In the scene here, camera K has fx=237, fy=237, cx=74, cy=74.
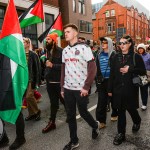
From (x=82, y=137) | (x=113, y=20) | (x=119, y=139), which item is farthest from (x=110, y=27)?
(x=119, y=139)

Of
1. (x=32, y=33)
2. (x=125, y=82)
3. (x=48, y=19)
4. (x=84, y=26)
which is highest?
(x=84, y=26)

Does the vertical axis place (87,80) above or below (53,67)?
below

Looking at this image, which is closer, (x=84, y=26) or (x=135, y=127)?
(x=135, y=127)

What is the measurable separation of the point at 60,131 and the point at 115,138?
1.19 meters

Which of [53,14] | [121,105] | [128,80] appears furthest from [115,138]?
[53,14]

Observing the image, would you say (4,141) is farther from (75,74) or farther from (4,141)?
(75,74)

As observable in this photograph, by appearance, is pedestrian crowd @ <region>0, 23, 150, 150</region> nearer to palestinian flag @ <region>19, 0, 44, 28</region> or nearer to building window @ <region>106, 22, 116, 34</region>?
palestinian flag @ <region>19, 0, 44, 28</region>

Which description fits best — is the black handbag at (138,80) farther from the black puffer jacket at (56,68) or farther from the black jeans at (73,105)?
the black puffer jacket at (56,68)


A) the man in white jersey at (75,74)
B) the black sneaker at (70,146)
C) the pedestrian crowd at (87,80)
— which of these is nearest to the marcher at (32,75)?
the pedestrian crowd at (87,80)

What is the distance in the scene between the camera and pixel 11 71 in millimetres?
3658

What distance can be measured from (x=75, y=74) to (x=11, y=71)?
0.99m

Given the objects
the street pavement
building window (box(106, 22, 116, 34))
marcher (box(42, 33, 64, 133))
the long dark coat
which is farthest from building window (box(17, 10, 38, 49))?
building window (box(106, 22, 116, 34))

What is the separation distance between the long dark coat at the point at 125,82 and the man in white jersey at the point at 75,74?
21.8 inches

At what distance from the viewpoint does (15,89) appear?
3.67 m
